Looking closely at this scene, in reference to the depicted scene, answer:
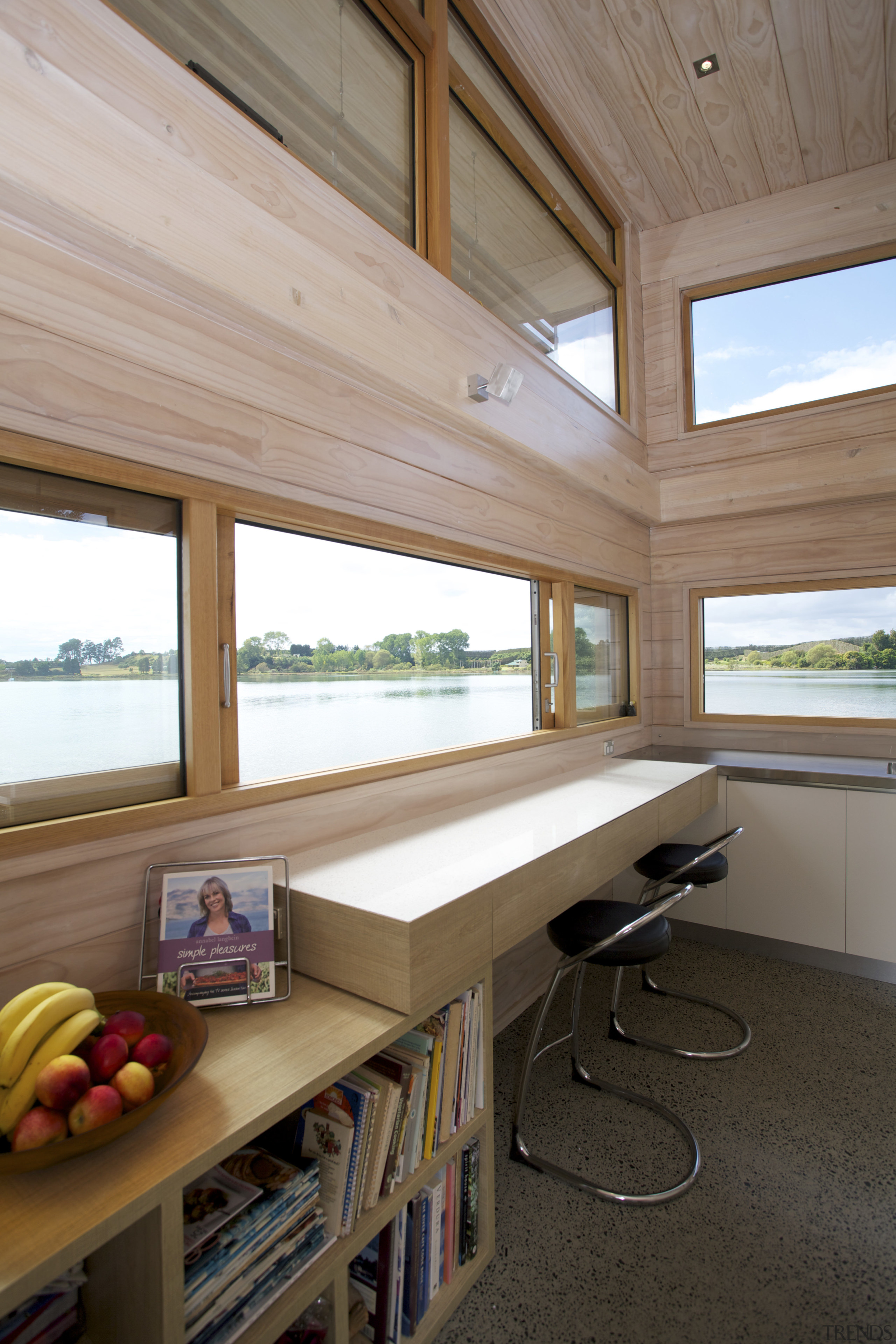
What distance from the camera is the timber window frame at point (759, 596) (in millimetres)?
3502

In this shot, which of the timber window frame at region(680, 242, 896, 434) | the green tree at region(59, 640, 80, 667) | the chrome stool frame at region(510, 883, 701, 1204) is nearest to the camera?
the green tree at region(59, 640, 80, 667)

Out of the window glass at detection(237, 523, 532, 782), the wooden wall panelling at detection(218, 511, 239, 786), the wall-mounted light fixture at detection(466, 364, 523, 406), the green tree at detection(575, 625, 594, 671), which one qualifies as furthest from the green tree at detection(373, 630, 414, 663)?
the green tree at detection(575, 625, 594, 671)

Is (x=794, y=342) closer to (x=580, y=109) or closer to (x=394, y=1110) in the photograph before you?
(x=580, y=109)

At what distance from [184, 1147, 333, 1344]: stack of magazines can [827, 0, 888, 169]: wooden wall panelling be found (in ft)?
13.0

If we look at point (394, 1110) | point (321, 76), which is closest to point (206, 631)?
point (394, 1110)

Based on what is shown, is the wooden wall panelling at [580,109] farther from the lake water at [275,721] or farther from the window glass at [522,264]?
the lake water at [275,721]

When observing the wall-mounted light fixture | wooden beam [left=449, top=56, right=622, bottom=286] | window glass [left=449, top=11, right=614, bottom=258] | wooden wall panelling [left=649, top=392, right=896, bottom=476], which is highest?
window glass [left=449, top=11, right=614, bottom=258]

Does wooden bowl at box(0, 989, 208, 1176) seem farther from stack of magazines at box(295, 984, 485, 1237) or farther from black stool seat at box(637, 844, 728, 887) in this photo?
black stool seat at box(637, 844, 728, 887)

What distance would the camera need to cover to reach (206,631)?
151cm

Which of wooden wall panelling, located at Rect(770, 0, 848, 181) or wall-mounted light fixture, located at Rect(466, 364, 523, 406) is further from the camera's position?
wooden wall panelling, located at Rect(770, 0, 848, 181)

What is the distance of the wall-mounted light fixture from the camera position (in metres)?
2.12

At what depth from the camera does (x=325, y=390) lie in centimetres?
178

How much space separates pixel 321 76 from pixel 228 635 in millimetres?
1539

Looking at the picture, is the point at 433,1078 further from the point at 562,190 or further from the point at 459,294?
the point at 562,190
